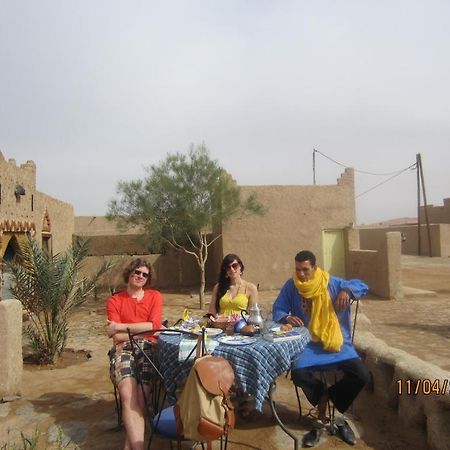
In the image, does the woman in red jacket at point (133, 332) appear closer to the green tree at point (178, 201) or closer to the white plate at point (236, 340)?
the white plate at point (236, 340)

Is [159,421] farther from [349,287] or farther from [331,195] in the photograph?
[331,195]

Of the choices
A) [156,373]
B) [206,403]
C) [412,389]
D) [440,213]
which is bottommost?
[412,389]

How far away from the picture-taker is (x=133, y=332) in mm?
3428

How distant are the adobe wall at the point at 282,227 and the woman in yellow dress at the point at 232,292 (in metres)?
8.97

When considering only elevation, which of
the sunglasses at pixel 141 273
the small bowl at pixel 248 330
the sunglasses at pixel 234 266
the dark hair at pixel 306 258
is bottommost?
the small bowl at pixel 248 330

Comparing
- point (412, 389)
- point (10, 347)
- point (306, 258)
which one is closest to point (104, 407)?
point (10, 347)

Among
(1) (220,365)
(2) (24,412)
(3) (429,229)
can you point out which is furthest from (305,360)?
(3) (429,229)

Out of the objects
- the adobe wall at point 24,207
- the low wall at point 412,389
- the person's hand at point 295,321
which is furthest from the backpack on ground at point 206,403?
the adobe wall at point 24,207

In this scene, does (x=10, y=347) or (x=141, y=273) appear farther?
(x=10, y=347)

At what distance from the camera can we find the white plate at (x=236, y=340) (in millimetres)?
3002

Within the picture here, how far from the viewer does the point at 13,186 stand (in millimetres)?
9328

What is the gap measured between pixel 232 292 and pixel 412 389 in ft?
6.18

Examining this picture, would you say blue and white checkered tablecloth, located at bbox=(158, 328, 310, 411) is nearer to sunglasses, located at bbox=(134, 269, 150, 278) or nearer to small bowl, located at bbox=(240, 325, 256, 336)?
small bowl, located at bbox=(240, 325, 256, 336)

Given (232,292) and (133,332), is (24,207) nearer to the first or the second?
(232,292)
